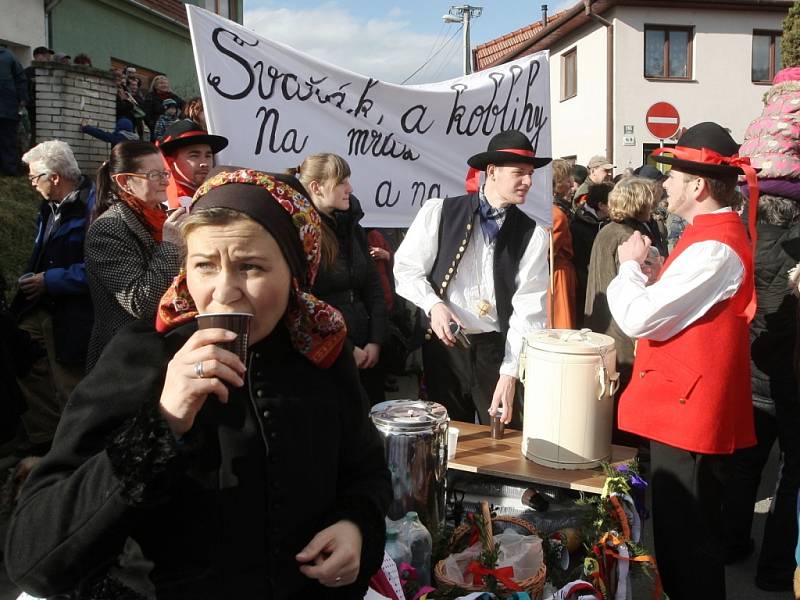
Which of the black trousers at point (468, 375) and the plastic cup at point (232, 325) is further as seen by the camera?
the black trousers at point (468, 375)

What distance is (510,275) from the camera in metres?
3.54

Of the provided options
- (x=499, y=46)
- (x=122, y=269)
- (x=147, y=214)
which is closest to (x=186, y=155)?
(x=147, y=214)

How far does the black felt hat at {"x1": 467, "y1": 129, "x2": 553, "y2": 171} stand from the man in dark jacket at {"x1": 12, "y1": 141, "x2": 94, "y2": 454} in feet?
7.54

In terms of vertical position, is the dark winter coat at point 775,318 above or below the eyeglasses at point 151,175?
below

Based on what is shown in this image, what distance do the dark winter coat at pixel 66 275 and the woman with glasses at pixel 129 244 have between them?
0.67 metres

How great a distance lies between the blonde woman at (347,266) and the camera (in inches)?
153

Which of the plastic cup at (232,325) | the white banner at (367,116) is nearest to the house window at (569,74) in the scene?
the white banner at (367,116)

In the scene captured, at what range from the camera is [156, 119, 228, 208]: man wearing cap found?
3.85 metres

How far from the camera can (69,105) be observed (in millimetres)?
9086

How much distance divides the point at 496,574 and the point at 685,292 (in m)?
1.24

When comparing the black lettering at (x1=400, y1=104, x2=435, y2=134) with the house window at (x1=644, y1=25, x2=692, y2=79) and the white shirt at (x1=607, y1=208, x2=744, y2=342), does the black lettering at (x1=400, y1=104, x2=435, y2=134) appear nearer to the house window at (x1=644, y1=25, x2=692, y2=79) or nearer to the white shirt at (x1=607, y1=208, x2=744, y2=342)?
the white shirt at (x1=607, y1=208, x2=744, y2=342)

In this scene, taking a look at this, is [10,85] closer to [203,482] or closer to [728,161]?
[728,161]

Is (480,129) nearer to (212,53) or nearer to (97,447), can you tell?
(212,53)

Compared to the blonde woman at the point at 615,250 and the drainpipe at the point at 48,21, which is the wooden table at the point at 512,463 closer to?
the blonde woman at the point at 615,250
